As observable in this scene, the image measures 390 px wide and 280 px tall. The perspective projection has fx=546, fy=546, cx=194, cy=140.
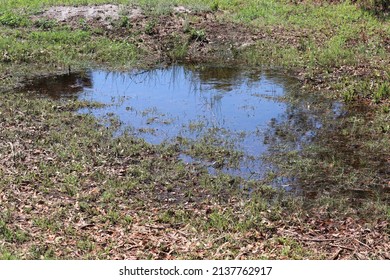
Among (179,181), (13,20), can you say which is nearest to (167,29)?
(13,20)

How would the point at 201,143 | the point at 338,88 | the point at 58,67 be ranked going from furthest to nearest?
the point at 58,67 → the point at 338,88 → the point at 201,143

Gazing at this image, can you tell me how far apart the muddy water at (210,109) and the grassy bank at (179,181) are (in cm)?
46

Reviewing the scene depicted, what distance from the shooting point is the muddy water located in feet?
32.2

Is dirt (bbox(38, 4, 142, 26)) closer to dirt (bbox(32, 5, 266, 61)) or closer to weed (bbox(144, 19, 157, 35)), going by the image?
dirt (bbox(32, 5, 266, 61))

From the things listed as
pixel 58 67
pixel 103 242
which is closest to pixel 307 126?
pixel 103 242

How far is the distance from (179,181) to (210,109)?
12.5 ft

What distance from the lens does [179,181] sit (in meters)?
8.50

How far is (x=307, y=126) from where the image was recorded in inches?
434

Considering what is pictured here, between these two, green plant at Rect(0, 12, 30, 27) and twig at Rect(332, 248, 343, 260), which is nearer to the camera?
twig at Rect(332, 248, 343, 260)

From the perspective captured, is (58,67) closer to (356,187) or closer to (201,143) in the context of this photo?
(201,143)

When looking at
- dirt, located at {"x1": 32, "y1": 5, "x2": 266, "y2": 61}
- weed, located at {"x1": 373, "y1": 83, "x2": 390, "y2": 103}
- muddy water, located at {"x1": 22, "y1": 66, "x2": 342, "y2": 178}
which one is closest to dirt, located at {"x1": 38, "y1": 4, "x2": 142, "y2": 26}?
dirt, located at {"x1": 32, "y1": 5, "x2": 266, "y2": 61}

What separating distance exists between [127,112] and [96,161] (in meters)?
2.94

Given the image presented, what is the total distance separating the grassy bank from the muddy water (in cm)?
46

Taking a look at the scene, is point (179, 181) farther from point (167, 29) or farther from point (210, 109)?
point (167, 29)
